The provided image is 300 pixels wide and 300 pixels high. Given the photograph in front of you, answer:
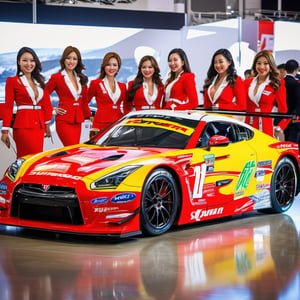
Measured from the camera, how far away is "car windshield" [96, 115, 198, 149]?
7.24 meters

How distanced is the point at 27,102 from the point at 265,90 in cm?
317

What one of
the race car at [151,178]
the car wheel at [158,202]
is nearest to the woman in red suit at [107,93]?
the race car at [151,178]

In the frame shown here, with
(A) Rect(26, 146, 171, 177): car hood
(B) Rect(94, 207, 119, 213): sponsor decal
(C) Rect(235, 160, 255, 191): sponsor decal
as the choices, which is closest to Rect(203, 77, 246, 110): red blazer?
(C) Rect(235, 160, 255, 191): sponsor decal

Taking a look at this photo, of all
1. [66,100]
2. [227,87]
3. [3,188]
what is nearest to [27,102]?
[66,100]

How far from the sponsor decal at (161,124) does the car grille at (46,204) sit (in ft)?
5.09

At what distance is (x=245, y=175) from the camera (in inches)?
300

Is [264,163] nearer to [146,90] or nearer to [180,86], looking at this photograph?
[180,86]

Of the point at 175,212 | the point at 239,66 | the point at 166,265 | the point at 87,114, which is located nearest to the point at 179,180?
the point at 175,212

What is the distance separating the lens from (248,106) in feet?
32.6

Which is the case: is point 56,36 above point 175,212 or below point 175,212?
above

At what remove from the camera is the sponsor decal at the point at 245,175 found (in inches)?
297

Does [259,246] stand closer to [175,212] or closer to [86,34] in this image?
[175,212]

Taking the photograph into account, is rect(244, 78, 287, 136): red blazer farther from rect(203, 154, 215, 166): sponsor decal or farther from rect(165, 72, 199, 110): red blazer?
rect(203, 154, 215, 166): sponsor decal

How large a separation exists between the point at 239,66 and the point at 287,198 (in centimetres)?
459
